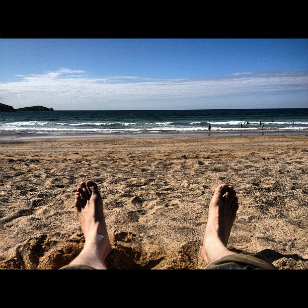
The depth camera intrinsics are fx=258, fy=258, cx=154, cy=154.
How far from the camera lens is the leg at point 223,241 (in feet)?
3.62

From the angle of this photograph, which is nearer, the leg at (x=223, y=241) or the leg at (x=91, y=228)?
the leg at (x=223, y=241)

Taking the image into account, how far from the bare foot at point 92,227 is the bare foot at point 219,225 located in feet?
2.21

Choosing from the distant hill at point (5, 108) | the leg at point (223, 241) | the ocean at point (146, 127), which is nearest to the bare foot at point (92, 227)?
the leg at point (223, 241)

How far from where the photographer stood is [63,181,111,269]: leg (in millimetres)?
1445

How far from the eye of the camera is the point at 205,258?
1704 mm

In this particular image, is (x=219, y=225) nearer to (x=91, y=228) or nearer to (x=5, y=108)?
(x=91, y=228)

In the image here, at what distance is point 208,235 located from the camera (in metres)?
1.88

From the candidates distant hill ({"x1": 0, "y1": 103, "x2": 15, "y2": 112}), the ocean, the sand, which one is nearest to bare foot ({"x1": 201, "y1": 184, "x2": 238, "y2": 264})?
the sand

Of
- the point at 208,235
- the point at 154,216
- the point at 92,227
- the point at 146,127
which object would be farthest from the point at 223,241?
the point at 146,127

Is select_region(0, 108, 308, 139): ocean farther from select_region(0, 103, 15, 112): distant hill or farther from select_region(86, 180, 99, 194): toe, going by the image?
select_region(0, 103, 15, 112): distant hill
